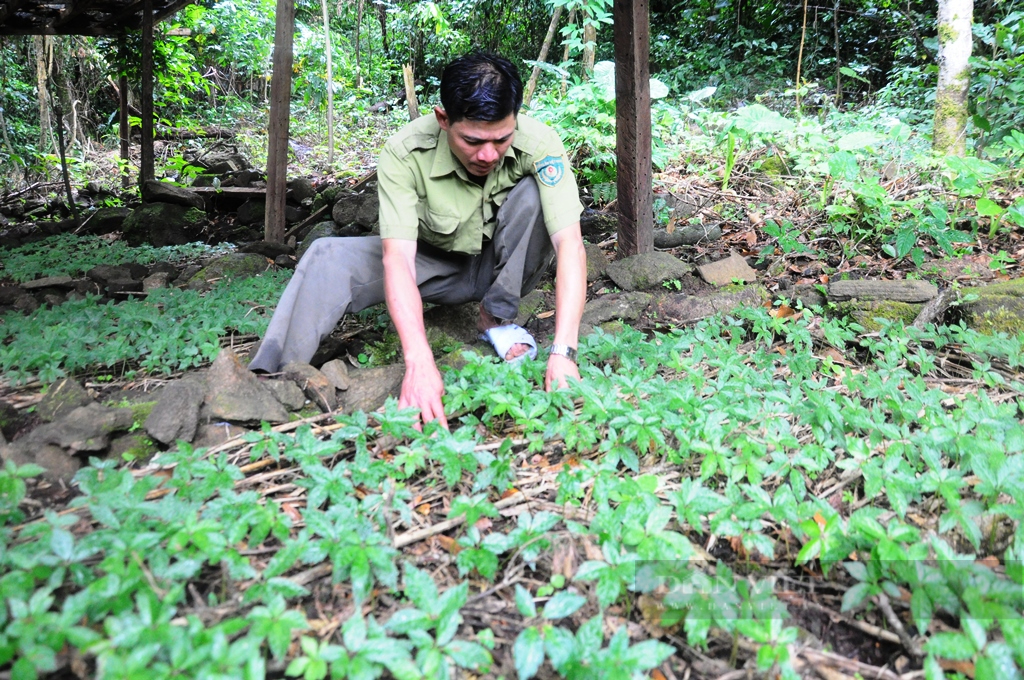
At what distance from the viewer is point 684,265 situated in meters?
4.02

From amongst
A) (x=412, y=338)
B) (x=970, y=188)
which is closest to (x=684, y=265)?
(x=970, y=188)

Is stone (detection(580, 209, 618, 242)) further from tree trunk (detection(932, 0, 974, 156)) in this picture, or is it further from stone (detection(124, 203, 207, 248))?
stone (detection(124, 203, 207, 248))

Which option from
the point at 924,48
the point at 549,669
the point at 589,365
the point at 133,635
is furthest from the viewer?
the point at 924,48

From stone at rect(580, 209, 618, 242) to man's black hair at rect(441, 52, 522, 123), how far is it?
2392 mm

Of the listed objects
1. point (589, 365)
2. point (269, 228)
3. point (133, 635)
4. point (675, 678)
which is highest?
point (269, 228)

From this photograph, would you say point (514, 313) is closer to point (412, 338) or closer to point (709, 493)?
point (412, 338)

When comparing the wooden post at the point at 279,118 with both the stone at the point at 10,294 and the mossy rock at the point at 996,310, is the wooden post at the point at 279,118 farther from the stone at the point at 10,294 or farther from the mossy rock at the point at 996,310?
the mossy rock at the point at 996,310

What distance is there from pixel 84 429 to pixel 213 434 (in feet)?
1.22

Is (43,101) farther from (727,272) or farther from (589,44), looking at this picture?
(727,272)

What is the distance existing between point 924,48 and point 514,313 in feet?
30.2

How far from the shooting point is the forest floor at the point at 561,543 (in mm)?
1340

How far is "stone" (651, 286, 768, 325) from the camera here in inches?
140

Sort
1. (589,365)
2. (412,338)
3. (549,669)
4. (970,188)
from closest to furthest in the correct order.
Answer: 1. (549,669)
2. (412,338)
3. (589,365)
4. (970,188)

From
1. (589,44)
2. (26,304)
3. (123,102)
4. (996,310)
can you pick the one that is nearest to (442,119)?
(996,310)
